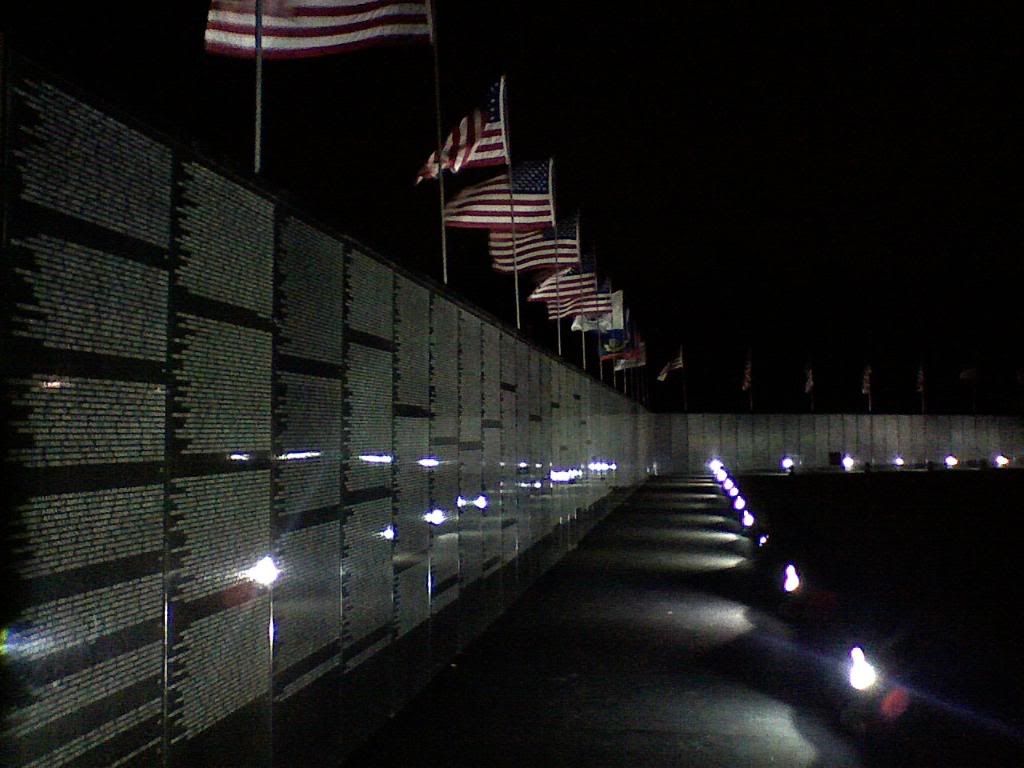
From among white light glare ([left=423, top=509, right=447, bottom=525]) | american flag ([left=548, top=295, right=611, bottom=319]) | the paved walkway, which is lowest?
the paved walkway

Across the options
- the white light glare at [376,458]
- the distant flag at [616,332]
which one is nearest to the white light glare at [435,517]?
the white light glare at [376,458]

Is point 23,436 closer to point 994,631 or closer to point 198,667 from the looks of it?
point 198,667

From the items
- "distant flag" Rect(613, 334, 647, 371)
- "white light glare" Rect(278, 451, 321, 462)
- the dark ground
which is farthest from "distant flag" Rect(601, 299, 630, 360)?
"white light glare" Rect(278, 451, 321, 462)

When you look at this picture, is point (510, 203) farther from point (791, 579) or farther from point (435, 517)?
point (435, 517)

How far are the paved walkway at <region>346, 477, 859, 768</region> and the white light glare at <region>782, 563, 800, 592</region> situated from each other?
1.93 feet

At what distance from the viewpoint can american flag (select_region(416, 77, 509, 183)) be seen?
12.3 meters

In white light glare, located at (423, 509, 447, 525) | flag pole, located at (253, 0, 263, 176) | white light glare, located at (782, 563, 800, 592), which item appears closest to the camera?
flag pole, located at (253, 0, 263, 176)

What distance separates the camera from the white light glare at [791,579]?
12802mm

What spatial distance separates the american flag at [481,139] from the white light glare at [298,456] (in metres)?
6.72

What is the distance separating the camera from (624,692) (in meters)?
8.46

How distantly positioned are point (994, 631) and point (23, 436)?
1057cm

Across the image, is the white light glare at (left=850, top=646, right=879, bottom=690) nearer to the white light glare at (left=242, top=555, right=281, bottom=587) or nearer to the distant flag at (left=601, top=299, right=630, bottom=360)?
the white light glare at (left=242, top=555, right=281, bottom=587)

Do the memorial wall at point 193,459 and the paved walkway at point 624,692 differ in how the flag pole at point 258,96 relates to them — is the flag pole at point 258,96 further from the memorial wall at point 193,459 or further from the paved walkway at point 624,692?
the paved walkway at point 624,692

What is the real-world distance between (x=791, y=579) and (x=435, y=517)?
225 inches
